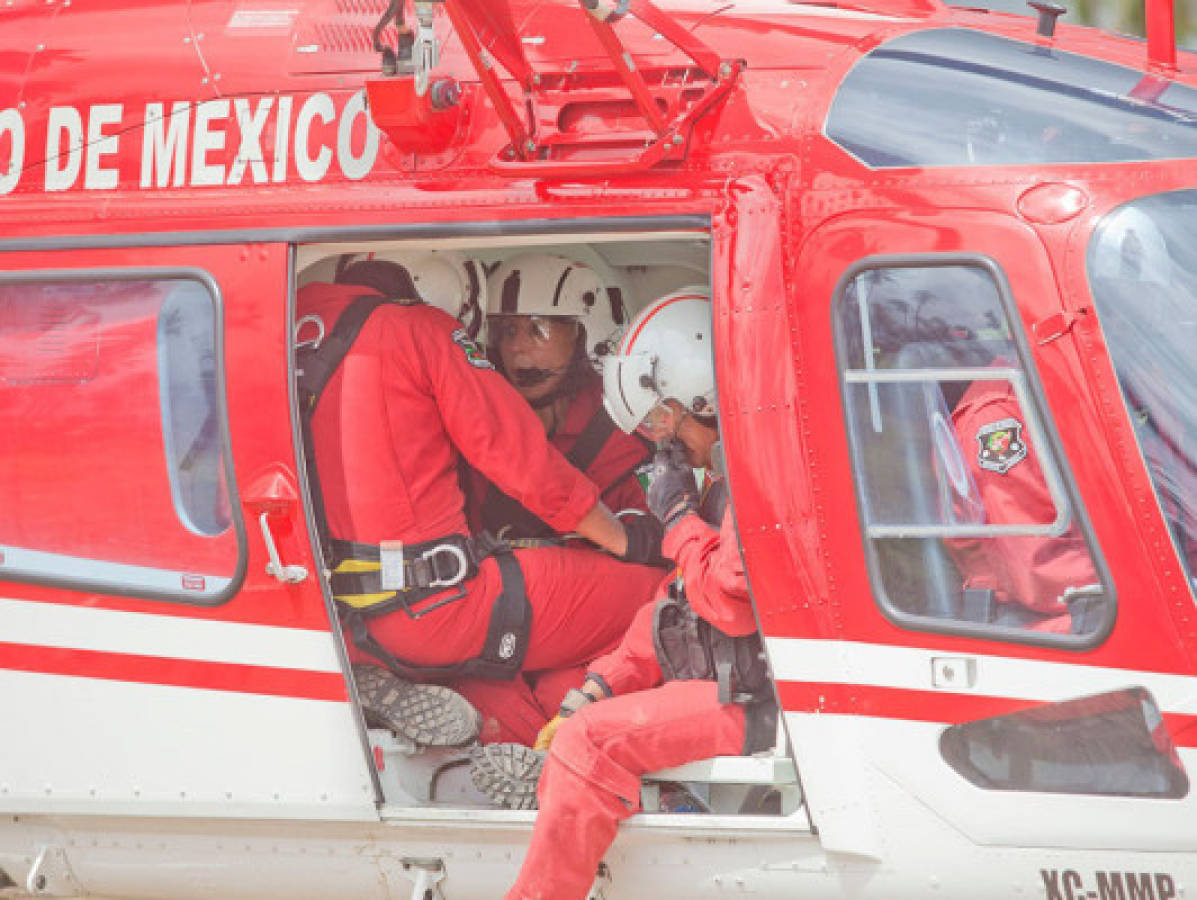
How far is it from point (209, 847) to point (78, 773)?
408mm

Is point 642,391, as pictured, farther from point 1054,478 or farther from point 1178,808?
point 1178,808

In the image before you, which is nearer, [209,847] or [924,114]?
[924,114]

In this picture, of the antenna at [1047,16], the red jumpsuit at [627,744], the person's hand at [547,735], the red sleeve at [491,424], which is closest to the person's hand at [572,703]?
the person's hand at [547,735]

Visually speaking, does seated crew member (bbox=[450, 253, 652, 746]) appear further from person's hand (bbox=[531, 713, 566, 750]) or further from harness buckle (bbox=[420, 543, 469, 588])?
harness buckle (bbox=[420, 543, 469, 588])

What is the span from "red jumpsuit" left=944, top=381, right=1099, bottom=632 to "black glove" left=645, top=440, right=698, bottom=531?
2.66 ft

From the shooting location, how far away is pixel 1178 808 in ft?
12.6

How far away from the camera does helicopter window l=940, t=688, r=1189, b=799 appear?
3871mm

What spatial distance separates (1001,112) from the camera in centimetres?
415

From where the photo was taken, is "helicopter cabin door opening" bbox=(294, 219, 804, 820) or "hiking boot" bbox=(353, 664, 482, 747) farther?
"hiking boot" bbox=(353, 664, 482, 747)

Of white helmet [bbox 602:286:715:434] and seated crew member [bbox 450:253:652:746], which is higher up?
seated crew member [bbox 450:253:652:746]

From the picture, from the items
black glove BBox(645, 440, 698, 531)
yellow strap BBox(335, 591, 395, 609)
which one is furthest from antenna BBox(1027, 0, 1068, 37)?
yellow strap BBox(335, 591, 395, 609)

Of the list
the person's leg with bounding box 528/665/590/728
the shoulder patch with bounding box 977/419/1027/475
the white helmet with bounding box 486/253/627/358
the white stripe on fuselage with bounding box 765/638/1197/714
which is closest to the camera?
the white stripe on fuselage with bounding box 765/638/1197/714

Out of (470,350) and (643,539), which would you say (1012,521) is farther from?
(470,350)

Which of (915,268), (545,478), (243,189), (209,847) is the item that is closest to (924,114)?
(915,268)
